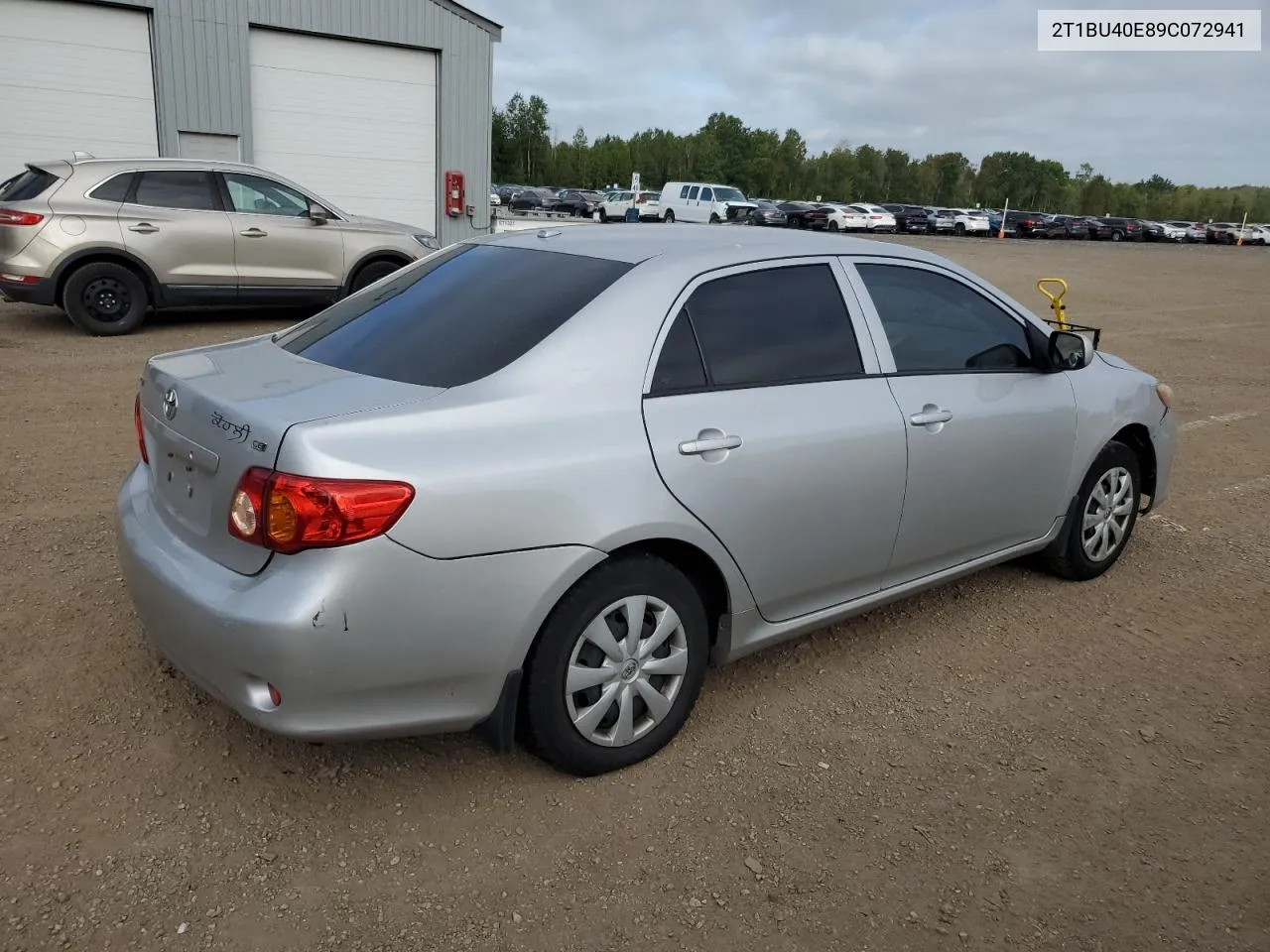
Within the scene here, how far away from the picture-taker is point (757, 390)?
3.38 meters

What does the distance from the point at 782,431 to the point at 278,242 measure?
8.69 metres

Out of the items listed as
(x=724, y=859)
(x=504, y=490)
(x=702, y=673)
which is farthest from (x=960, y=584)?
(x=504, y=490)

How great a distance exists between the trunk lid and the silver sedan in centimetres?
1

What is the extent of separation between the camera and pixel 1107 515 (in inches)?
192

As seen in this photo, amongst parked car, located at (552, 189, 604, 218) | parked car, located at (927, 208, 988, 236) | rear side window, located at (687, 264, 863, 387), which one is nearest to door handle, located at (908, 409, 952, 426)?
rear side window, located at (687, 264, 863, 387)

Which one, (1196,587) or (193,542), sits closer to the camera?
(193,542)

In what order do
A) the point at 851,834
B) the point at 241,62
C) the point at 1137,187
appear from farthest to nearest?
the point at 1137,187 → the point at 241,62 → the point at 851,834

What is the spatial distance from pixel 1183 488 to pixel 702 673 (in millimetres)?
4602

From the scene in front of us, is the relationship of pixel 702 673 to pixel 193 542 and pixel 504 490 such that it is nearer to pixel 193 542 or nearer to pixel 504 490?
pixel 504 490

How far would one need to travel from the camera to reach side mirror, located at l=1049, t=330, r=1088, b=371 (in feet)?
14.3

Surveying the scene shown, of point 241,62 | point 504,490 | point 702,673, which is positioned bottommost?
point 702,673

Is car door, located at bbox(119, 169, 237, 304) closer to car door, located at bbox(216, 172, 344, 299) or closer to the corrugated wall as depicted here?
car door, located at bbox(216, 172, 344, 299)

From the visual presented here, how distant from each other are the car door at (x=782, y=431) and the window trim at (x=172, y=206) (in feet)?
27.6

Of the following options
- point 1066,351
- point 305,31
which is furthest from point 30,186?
point 1066,351
